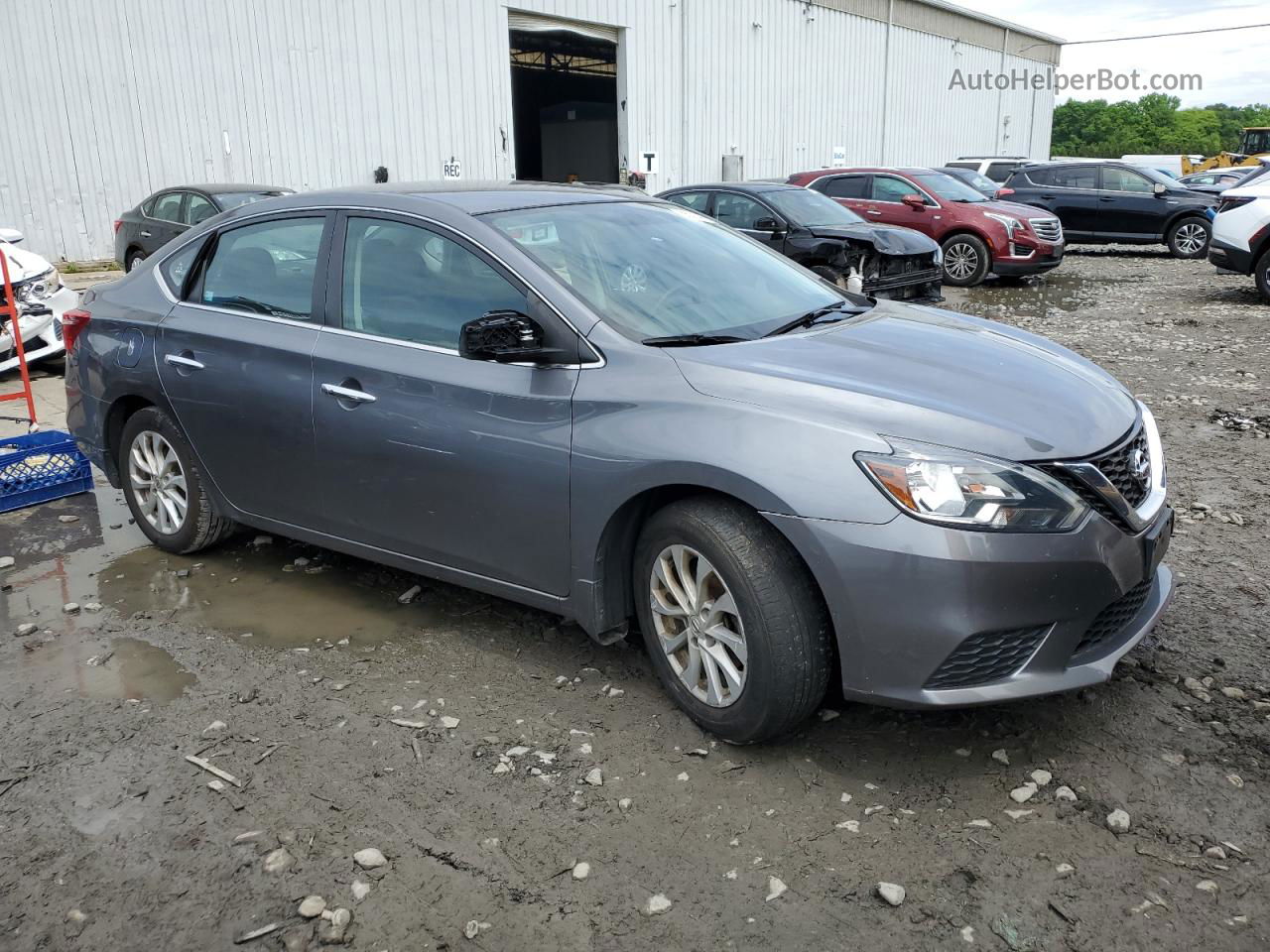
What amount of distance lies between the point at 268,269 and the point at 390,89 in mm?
18111

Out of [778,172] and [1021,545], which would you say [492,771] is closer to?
[1021,545]

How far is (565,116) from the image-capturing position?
38250 mm

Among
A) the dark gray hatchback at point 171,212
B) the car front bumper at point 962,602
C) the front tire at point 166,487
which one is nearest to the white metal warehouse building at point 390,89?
the dark gray hatchback at point 171,212

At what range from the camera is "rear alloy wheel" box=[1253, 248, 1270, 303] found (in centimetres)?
1248

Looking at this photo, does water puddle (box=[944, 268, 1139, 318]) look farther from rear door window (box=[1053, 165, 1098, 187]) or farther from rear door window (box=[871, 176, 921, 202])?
rear door window (box=[1053, 165, 1098, 187])

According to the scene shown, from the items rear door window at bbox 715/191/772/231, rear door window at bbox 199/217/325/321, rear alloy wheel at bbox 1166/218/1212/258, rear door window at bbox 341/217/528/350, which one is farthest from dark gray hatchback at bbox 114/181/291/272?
rear alloy wheel at bbox 1166/218/1212/258

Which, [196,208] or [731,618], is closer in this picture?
[731,618]

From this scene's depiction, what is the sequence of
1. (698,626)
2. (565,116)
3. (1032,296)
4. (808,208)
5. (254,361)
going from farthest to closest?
1. (565,116)
2. (1032,296)
3. (808,208)
4. (254,361)
5. (698,626)

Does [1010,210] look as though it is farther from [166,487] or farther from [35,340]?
[166,487]

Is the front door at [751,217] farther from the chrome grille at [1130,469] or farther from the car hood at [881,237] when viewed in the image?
the chrome grille at [1130,469]

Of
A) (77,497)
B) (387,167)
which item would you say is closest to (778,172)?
(387,167)

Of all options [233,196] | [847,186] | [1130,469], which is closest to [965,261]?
[847,186]

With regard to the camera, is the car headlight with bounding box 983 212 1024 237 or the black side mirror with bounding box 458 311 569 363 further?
the car headlight with bounding box 983 212 1024 237

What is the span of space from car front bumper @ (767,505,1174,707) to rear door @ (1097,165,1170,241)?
712 inches
